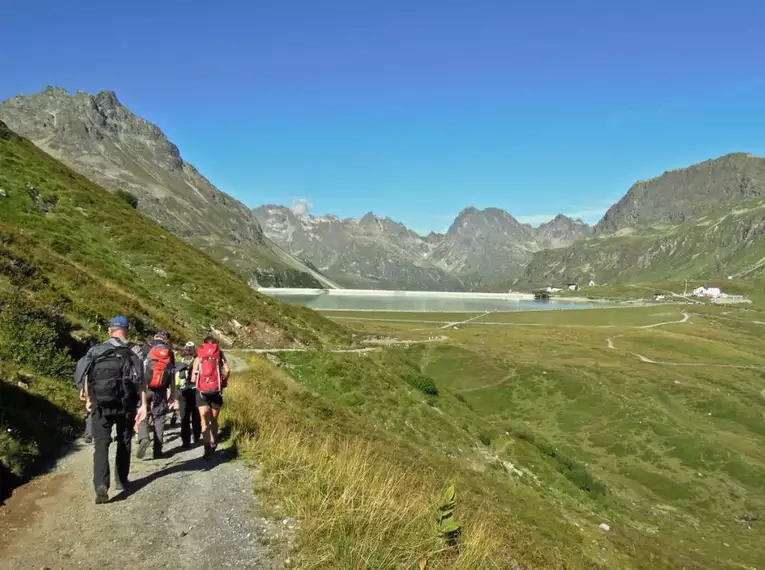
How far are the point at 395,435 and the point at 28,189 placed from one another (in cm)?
3816

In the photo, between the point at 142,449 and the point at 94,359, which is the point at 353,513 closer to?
the point at 94,359

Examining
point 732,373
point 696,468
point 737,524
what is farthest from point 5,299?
point 732,373

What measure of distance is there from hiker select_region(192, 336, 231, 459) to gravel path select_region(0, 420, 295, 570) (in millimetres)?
1883

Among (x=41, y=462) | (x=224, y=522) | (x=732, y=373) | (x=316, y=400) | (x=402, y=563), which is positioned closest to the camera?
(x=402, y=563)

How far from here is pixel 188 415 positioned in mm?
14969

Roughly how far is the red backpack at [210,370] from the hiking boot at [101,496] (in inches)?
154

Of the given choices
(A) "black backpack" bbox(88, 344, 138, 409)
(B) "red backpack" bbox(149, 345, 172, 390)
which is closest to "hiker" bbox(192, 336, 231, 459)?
(B) "red backpack" bbox(149, 345, 172, 390)

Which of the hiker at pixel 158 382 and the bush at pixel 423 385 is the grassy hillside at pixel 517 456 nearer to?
→ the bush at pixel 423 385

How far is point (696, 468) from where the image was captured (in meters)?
52.6

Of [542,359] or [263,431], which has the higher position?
[263,431]

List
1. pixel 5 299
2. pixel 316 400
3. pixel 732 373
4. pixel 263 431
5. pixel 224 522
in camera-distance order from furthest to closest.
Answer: pixel 732 373
pixel 316 400
pixel 5 299
pixel 263 431
pixel 224 522

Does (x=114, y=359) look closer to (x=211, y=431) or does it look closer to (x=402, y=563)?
(x=211, y=431)

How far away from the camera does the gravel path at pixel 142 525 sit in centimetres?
779

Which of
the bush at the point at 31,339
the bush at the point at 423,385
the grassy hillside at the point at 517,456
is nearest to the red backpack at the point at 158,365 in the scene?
the grassy hillside at the point at 517,456
